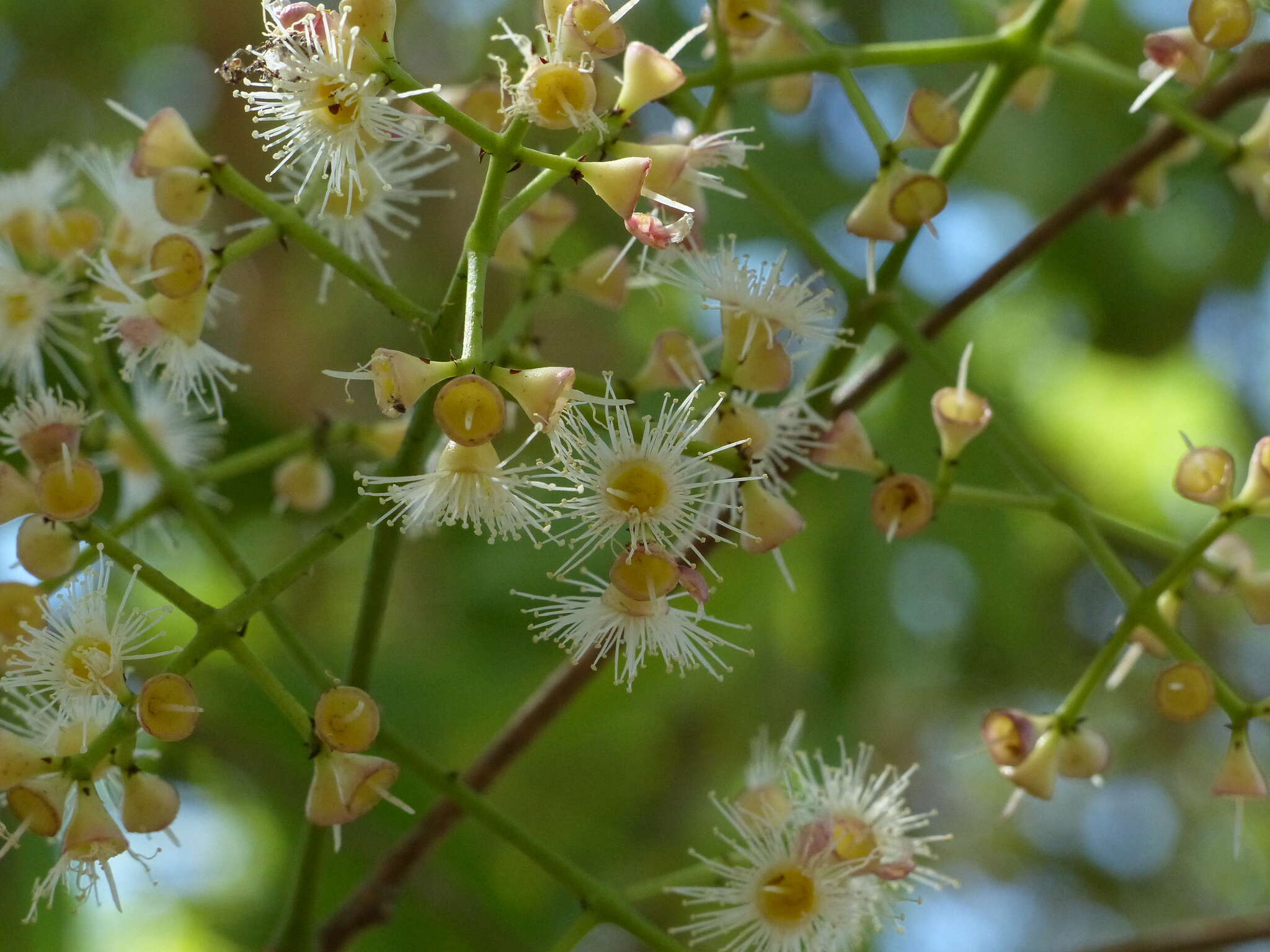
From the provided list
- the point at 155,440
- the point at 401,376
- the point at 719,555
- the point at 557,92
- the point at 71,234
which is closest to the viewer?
the point at 401,376

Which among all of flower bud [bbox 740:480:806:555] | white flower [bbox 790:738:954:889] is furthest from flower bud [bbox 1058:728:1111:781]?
flower bud [bbox 740:480:806:555]

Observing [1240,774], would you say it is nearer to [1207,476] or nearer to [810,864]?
[1207,476]

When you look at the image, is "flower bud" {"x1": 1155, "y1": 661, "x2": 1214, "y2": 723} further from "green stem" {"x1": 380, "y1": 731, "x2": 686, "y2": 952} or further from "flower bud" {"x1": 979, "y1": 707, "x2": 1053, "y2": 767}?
"green stem" {"x1": 380, "y1": 731, "x2": 686, "y2": 952}

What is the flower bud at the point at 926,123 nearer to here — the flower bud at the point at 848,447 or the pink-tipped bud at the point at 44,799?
the flower bud at the point at 848,447

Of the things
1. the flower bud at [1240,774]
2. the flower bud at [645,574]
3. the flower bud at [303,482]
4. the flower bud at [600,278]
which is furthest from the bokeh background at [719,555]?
the flower bud at [1240,774]

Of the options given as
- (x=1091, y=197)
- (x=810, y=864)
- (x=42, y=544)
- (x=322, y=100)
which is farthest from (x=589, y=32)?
(x=1091, y=197)

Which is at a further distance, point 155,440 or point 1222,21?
point 155,440

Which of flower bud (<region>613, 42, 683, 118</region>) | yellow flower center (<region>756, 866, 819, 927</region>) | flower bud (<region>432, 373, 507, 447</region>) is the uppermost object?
flower bud (<region>613, 42, 683, 118</region>)
